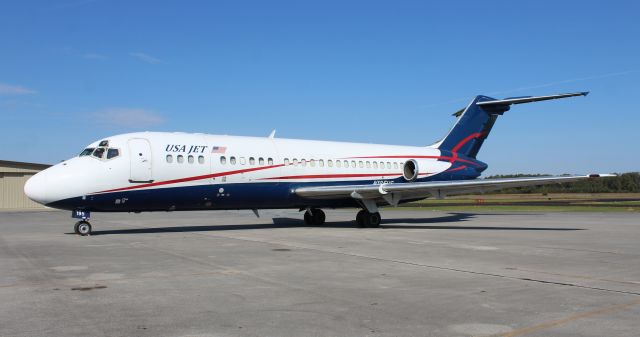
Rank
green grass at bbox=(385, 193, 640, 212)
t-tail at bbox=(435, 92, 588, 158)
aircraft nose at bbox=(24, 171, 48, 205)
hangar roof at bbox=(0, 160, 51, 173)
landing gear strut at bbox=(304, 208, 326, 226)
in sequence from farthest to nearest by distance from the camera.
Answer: hangar roof at bbox=(0, 160, 51, 173), green grass at bbox=(385, 193, 640, 212), t-tail at bbox=(435, 92, 588, 158), landing gear strut at bbox=(304, 208, 326, 226), aircraft nose at bbox=(24, 171, 48, 205)

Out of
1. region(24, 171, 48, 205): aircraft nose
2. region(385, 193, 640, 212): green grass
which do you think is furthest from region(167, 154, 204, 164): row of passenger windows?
region(385, 193, 640, 212): green grass

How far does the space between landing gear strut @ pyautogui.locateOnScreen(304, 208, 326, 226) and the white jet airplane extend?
0.04 metres

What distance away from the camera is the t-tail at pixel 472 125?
2584 cm

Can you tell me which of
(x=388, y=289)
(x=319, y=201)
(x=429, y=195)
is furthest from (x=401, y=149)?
(x=388, y=289)

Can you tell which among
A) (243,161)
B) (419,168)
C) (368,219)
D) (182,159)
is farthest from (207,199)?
(419,168)

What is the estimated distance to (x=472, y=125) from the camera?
2592 centimetres

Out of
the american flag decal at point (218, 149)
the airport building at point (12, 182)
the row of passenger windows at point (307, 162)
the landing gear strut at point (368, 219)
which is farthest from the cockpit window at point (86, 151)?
the airport building at point (12, 182)

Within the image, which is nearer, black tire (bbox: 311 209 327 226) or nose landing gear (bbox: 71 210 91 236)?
nose landing gear (bbox: 71 210 91 236)

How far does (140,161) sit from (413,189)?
30.6 feet

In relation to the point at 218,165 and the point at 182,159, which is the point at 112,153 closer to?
the point at 182,159

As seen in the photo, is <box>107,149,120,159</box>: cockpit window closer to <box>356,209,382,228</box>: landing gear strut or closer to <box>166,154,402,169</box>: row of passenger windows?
<box>166,154,402,169</box>: row of passenger windows

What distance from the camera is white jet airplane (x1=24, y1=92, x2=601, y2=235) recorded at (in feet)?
54.3

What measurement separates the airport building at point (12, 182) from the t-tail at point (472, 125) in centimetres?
3801

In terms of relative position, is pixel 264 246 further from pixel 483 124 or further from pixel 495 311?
pixel 483 124
